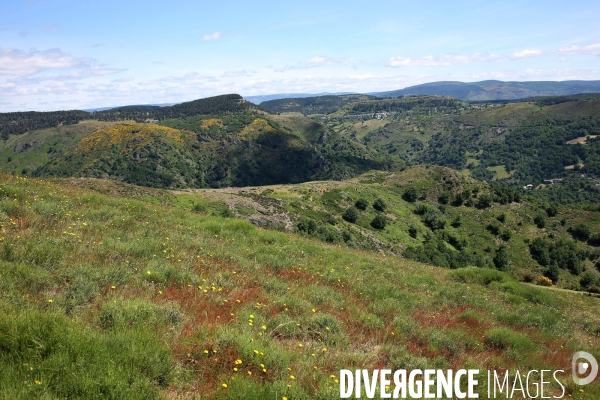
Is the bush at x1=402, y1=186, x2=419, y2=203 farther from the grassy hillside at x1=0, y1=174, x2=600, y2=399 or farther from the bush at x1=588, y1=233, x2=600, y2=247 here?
the grassy hillside at x1=0, y1=174, x2=600, y2=399

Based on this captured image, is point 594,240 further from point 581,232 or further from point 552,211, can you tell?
point 552,211

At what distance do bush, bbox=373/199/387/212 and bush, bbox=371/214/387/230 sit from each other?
608cm

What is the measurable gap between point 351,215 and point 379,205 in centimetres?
1187

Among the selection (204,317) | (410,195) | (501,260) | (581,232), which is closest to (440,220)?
(410,195)

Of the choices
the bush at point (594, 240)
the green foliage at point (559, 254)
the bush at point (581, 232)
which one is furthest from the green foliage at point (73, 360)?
the bush at point (581, 232)

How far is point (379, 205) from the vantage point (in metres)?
70.8

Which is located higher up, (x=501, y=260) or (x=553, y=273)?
(x=501, y=260)

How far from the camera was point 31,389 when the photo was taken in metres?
3.71

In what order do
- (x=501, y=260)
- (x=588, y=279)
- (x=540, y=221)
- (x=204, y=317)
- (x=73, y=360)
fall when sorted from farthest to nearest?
(x=540, y=221)
(x=501, y=260)
(x=588, y=279)
(x=204, y=317)
(x=73, y=360)

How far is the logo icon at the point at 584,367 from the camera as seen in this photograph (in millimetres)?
7957

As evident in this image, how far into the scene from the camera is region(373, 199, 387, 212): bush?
232 feet

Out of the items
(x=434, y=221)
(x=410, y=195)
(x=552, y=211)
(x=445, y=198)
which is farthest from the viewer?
(x=445, y=198)

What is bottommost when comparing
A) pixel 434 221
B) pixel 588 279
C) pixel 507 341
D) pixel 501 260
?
pixel 588 279

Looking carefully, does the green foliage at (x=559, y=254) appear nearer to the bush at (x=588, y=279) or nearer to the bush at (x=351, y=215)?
the bush at (x=588, y=279)
